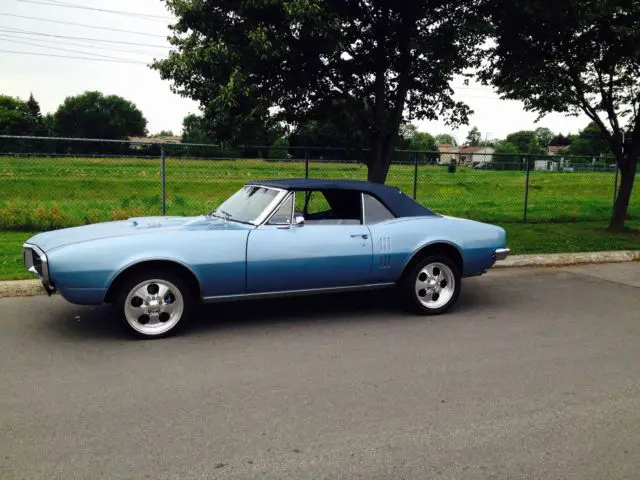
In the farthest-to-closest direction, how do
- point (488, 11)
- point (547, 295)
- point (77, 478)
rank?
point (488, 11)
point (547, 295)
point (77, 478)

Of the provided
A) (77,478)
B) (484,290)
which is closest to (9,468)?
(77,478)

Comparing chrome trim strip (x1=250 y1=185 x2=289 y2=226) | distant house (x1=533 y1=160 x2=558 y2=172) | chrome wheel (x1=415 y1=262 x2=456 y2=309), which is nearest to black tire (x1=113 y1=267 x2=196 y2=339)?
chrome trim strip (x1=250 y1=185 x2=289 y2=226)

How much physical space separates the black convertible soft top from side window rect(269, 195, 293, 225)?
0.26m

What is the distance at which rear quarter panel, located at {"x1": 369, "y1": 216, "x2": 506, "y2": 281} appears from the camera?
5.87m

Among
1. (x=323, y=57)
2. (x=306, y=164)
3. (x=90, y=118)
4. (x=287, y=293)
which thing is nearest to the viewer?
(x=287, y=293)

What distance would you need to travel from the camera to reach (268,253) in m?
5.34

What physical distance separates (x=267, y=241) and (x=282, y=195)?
1.83 ft

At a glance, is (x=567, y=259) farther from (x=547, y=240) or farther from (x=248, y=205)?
(x=248, y=205)

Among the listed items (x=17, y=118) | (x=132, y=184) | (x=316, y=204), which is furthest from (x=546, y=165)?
(x=17, y=118)

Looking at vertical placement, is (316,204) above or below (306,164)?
below

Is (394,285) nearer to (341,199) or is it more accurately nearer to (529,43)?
(341,199)

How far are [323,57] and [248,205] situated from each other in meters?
3.84

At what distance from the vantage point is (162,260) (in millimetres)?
5027

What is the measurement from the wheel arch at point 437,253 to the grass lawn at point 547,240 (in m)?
3.86
